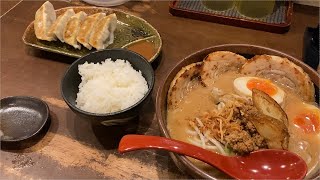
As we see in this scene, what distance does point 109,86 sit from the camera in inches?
51.7

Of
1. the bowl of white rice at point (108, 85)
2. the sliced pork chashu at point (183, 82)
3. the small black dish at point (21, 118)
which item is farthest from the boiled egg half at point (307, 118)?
the small black dish at point (21, 118)

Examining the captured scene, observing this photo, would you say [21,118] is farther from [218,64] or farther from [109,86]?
[218,64]

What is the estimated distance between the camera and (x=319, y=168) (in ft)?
3.51

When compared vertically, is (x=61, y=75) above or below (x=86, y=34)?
below

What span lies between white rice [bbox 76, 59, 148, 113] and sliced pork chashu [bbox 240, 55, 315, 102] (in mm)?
425

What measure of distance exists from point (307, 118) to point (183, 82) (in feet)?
1.51

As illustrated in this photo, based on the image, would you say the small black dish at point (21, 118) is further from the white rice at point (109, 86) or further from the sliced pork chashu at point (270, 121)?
the sliced pork chashu at point (270, 121)

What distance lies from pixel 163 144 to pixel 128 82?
374 millimetres

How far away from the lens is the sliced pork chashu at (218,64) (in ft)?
4.36

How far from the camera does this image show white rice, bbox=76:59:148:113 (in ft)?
4.08

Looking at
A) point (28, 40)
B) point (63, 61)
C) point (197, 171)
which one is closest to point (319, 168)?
point (197, 171)

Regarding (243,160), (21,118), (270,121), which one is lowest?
(21,118)

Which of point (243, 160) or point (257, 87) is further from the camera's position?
point (257, 87)

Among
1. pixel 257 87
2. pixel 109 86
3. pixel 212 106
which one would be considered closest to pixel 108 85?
pixel 109 86
